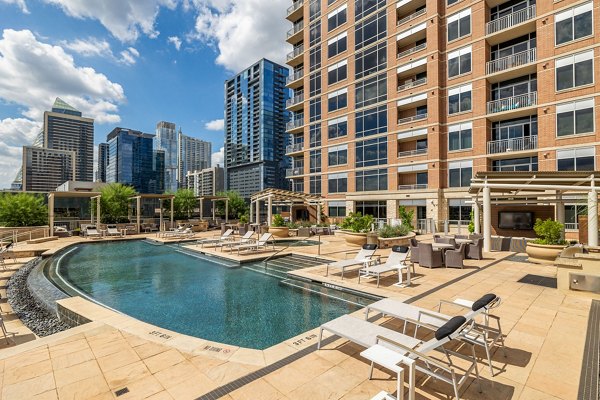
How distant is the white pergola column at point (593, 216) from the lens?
10242 millimetres

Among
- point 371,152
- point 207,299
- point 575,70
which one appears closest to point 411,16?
point 371,152

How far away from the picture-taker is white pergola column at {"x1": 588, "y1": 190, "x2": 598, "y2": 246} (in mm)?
10242

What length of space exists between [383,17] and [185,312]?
104ft

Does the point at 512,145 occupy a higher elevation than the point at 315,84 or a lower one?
lower

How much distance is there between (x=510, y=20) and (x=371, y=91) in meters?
11.7

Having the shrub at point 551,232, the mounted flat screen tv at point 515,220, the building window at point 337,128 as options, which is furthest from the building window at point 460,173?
the shrub at point 551,232

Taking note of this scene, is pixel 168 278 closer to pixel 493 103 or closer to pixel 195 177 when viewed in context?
pixel 493 103

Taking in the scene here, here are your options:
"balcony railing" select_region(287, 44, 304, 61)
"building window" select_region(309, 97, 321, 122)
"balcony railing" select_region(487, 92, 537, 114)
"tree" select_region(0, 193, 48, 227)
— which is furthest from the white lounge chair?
"balcony railing" select_region(287, 44, 304, 61)

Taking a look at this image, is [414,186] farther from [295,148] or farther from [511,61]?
[295,148]

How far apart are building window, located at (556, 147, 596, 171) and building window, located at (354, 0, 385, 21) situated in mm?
20890

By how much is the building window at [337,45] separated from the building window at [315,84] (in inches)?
102

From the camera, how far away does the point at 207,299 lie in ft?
23.8

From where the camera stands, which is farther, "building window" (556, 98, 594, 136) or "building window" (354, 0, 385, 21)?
"building window" (354, 0, 385, 21)

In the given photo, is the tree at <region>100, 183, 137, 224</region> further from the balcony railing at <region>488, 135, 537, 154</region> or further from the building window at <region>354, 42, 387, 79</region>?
the balcony railing at <region>488, 135, 537, 154</region>
